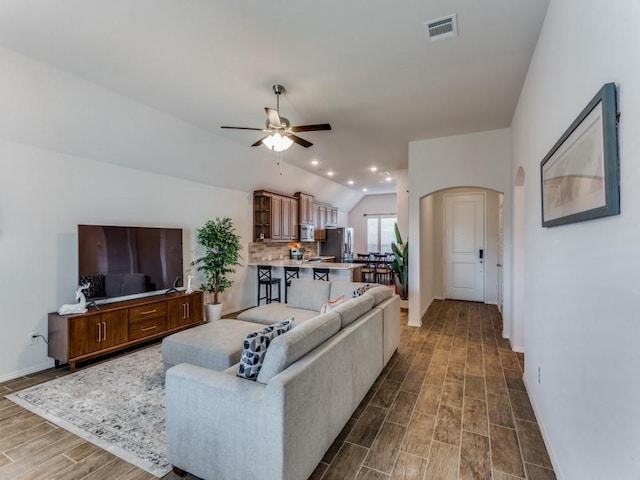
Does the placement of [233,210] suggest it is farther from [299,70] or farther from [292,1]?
[292,1]

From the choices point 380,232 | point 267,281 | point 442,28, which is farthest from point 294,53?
point 380,232

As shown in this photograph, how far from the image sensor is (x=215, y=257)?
5320 mm

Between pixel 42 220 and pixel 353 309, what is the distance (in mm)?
3747

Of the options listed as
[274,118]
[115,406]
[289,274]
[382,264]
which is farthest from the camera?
[382,264]

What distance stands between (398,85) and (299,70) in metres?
1.08

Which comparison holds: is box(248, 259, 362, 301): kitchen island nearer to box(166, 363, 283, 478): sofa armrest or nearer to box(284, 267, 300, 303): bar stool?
box(284, 267, 300, 303): bar stool

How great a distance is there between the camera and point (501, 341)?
4332mm

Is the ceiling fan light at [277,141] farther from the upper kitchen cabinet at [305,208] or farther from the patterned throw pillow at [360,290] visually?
the upper kitchen cabinet at [305,208]

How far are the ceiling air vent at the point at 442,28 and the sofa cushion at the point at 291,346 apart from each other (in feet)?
7.88

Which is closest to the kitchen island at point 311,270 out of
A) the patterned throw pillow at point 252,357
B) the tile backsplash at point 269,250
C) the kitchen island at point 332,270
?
the kitchen island at point 332,270

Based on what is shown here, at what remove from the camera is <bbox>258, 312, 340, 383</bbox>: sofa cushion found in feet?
5.73

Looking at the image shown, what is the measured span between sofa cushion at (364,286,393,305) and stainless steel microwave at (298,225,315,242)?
4.47m

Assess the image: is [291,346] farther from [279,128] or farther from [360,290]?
[279,128]

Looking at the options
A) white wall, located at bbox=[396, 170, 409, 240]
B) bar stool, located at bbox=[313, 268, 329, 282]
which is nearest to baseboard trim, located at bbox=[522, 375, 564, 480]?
bar stool, located at bbox=[313, 268, 329, 282]
